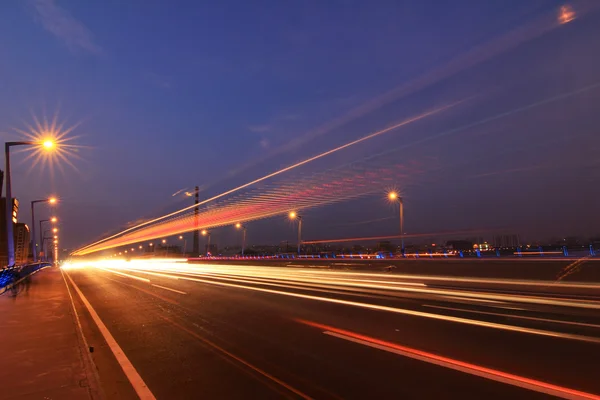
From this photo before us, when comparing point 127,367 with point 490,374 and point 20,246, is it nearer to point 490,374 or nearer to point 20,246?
point 490,374

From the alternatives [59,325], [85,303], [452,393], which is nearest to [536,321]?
[452,393]

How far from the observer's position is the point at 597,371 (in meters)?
5.66

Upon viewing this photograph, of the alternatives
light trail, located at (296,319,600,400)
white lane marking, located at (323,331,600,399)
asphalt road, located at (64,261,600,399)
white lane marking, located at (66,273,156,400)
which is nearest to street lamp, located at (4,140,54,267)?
asphalt road, located at (64,261,600,399)

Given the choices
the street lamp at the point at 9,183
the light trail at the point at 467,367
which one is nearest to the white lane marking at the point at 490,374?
the light trail at the point at 467,367

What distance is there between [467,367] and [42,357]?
6922mm

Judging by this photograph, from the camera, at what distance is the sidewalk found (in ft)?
15.9

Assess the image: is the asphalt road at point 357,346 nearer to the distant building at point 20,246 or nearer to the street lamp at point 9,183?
the street lamp at point 9,183

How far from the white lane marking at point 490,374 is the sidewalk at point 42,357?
5.00m

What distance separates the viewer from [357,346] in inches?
291

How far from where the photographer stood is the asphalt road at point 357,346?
5250 mm

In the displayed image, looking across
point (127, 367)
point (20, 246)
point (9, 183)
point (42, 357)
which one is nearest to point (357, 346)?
point (127, 367)

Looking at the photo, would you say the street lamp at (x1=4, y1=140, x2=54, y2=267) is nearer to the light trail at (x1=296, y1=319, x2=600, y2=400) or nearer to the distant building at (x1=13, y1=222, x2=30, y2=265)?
the light trail at (x1=296, y1=319, x2=600, y2=400)

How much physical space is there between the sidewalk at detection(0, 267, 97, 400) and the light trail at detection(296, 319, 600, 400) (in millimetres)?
4924

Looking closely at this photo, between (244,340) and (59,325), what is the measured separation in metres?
4.63
